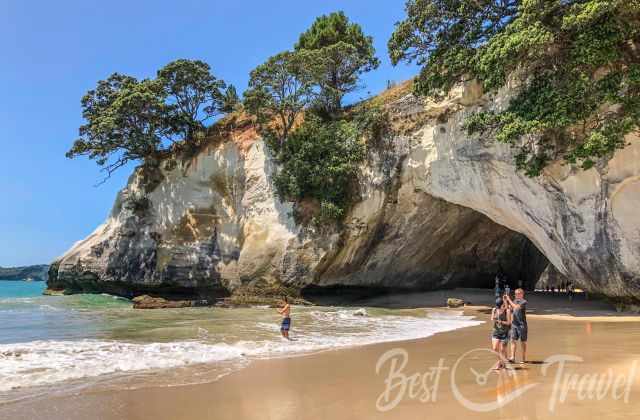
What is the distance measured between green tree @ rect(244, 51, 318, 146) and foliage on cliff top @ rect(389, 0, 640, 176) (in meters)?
7.23

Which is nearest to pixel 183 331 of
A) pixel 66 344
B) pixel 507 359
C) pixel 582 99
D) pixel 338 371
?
pixel 66 344

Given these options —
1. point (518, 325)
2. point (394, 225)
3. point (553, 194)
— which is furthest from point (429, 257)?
point (518, 325)

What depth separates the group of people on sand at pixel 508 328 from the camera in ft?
22.0

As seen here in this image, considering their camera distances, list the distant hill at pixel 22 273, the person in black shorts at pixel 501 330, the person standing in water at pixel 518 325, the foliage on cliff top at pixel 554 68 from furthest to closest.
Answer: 1. the distant hill at pixel 22 273
2. the foliage on cliff top at pixel 554 68
3. the person standing in water at pixel 518 325
4. the person in black shorts at pixel 501 330

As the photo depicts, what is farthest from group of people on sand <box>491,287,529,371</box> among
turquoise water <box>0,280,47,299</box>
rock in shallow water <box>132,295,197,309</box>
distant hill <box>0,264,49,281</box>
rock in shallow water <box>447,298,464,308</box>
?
distant hill <box>0,264,49,281</box>

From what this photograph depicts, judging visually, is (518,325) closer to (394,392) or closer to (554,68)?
(394,392)

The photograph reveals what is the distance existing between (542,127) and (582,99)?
43.4 inches

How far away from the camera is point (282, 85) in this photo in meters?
22.0

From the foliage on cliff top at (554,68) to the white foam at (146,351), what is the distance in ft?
19.2

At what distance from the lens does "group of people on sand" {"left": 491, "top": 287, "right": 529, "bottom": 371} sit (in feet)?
22.0

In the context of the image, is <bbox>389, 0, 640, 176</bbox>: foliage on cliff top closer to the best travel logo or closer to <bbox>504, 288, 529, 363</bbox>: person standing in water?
<bbox>504, 288, 529, 363</bbox>: person standing in water

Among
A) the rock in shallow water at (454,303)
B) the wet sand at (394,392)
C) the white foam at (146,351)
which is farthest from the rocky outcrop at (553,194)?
the wet sand at (394,392)

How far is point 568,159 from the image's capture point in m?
12.2

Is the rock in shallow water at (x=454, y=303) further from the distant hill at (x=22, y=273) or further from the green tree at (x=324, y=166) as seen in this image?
the distant hill at (x=22, y=273)
